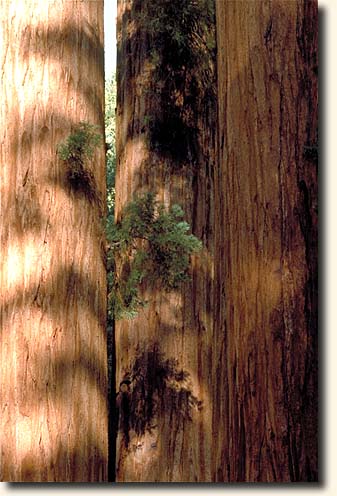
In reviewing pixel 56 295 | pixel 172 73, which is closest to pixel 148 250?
pixel 56 295

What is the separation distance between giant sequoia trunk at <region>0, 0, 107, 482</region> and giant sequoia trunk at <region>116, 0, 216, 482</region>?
0.09 m

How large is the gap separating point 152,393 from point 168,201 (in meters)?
0.48

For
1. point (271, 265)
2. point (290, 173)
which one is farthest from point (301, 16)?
point (271, 265)

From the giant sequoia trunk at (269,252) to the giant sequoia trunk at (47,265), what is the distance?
0.32 metres

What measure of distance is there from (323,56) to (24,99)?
74 cm

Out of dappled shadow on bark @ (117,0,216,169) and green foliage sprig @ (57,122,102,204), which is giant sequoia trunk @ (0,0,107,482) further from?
dappled shadow on bark @ (117,0,216,169)

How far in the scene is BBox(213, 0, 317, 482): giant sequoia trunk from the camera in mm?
1609

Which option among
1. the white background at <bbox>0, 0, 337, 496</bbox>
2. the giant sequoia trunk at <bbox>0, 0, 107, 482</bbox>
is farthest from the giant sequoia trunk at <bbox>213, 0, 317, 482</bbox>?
the giant sequoia trunk at <bbox>0, 0, 107, 482</bbox>

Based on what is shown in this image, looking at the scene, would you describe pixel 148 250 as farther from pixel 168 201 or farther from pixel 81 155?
pixel 81 155

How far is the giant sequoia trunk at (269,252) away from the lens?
1.61 m

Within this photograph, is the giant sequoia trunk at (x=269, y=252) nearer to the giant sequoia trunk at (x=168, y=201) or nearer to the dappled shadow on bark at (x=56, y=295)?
the giant sequoia trunk at (x=168, y=201)

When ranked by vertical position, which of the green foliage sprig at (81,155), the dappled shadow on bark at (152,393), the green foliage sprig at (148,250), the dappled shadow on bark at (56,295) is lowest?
the dappled shadow on bark at (152,393)

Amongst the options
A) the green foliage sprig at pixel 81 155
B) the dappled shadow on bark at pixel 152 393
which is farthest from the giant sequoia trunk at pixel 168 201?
the green foliage sprig at pixel 81 155

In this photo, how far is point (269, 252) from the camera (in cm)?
162
